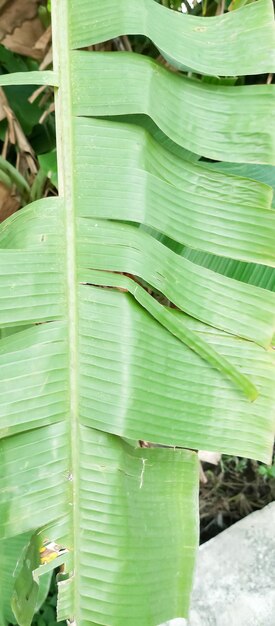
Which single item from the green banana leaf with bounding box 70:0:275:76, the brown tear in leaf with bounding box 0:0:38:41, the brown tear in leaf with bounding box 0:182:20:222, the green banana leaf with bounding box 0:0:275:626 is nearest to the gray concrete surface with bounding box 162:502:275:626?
the green banana leaf with bounding box 0:0:275:626

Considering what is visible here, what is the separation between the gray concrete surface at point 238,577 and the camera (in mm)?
972

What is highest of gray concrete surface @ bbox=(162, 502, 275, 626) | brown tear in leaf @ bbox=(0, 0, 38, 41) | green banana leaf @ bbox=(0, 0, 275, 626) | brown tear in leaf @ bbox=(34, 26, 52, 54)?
brown tear in leaf @ bbox=(0, 0, 38, 41)

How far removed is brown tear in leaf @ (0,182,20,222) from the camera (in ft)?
2.36

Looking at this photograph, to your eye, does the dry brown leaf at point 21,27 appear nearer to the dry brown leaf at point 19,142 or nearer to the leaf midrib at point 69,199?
the dry brown leaf at point 19,142

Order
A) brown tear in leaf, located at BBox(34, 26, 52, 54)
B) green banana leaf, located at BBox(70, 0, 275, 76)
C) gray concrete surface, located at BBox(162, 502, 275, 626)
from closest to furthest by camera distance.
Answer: green banana leaf, located at BBox(70, 0, 275, 76)
brown tear in leaf, located at BBox(34, 26, 52, 54)
gray concrete surface, located at BBox(162, 502, 275, 626)

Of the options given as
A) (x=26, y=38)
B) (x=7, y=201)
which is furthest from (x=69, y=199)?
(x=26, y=38)

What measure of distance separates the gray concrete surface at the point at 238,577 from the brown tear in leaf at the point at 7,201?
80 centimetres

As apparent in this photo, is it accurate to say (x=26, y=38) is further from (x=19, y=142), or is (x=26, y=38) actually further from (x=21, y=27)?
(x=19, y=142)

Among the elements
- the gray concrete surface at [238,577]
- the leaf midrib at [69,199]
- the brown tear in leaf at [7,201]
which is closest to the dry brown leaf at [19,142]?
the brown tear in leaf at [7,201]

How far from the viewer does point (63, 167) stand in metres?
0.50

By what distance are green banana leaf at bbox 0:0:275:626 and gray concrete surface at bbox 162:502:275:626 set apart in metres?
0.51

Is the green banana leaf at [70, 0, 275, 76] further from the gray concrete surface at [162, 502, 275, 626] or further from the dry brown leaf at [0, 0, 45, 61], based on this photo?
the gray concrete surface at [162, 502, 275, 626]

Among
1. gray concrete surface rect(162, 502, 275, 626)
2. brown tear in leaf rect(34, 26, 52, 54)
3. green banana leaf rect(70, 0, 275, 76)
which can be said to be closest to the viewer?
green banana leaf rect(70, 0, 275, 76)

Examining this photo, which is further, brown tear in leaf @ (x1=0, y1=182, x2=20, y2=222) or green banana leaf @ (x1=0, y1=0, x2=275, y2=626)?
brown tear in leaf @ (x1=0, y1=182, x2=20, y2=222)
